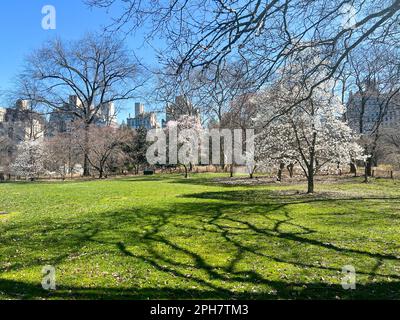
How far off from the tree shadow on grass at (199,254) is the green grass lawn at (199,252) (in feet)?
0.06

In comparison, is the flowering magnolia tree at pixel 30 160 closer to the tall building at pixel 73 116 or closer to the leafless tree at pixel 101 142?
the leafless tree at pixel 101 142

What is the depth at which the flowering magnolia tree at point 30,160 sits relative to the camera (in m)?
39.2

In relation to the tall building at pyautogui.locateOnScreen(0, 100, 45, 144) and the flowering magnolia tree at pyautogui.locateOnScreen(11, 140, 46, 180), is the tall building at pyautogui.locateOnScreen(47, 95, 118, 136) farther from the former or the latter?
the flowering magnolia tree at pyautogui.locateOnScreen(11, 140, 46, 180)

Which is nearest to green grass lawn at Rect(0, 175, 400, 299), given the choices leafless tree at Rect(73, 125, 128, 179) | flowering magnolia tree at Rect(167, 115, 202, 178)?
leafless tree at Rect(73, 125, 128, 179)

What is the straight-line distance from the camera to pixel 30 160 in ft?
131

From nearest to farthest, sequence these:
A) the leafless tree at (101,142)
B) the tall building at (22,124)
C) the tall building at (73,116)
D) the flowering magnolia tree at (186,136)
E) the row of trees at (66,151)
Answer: the leafless tree at (101,142)
the row of trees at (66,151)
the flowering magnolia tree at (186,136)
the tall building at (22,124)
the tall building at (73,116)

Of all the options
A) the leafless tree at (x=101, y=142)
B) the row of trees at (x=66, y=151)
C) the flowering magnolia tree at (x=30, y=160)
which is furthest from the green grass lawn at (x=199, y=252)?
the flowering magnolia tree at (x=30, y=160)

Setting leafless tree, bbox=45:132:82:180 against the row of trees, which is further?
leafless tree, bbox=45:132:82:180

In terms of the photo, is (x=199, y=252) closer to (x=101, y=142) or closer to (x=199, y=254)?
(x=199, y=254)

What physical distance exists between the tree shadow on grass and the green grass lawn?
2cm

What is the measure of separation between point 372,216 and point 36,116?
4239 centimetres

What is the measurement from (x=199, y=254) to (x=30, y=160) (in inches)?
1488

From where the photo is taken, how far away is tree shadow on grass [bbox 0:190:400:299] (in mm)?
4966
